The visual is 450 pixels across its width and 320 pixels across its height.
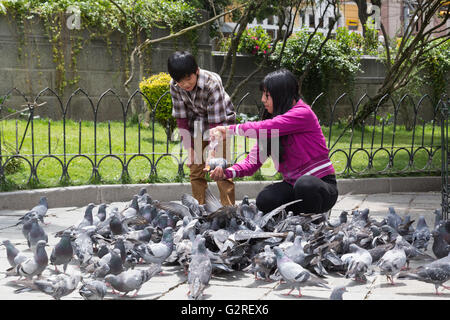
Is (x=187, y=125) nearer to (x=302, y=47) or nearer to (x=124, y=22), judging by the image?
(x=124, y=22)

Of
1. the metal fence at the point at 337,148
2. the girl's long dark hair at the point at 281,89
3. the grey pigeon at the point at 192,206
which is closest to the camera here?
the girl's long dark hair at the point at 281,89

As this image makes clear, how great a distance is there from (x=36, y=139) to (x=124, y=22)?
11.7 ft

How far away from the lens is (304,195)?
14.4 ft

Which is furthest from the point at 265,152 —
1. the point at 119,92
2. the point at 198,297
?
the point at 119,92

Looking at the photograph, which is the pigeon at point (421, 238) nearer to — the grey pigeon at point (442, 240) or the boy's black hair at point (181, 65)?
the grey pigeon at point (442, 240)

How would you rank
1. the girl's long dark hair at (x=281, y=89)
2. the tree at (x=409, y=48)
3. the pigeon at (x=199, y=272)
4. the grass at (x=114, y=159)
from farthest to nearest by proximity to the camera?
the tree at (x=409, y=48)
the grass at (x=114, y=159)
the girl's long dark hair at (x=281, y=89)
the pigeon at (x=199, y=272)

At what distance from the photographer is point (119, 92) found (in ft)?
37.0

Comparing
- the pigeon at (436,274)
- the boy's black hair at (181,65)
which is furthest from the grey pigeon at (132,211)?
the pigeon at (436,274)

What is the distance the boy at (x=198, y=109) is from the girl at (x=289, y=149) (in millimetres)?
759

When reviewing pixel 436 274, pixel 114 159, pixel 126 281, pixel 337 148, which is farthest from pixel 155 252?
pixel 337 148

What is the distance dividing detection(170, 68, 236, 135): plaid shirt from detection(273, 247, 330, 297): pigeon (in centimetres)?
217

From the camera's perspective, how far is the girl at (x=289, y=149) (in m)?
4.32

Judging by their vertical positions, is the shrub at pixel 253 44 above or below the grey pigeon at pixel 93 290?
above

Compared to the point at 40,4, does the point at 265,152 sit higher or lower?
lower
